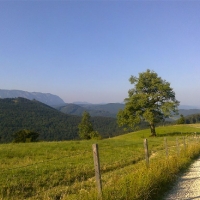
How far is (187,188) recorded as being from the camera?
8.71m

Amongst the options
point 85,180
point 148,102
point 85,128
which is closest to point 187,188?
point 85,180

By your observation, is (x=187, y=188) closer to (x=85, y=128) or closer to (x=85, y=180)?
(x=85, y=180)

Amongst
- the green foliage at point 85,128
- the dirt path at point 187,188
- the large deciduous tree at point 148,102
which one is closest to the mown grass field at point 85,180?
the dirt path at point 187,188

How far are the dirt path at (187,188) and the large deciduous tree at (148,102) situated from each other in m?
33.1

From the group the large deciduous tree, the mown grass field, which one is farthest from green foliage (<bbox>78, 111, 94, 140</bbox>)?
the mown grass field

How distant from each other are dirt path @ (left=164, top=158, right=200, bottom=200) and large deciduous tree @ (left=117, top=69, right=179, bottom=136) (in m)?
33.1

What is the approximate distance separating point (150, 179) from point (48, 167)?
25.0 feet

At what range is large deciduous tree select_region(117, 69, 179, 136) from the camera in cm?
4453

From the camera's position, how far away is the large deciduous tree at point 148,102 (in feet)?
146

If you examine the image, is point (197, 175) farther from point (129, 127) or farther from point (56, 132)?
point (56, 132)

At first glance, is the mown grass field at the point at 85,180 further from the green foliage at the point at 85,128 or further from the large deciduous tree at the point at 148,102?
the green foliage at the point at 85,128

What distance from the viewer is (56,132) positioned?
194 meters

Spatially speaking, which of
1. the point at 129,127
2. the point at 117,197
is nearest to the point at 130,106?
the point at 129,127

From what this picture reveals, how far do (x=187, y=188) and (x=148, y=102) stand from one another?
1497 inches
